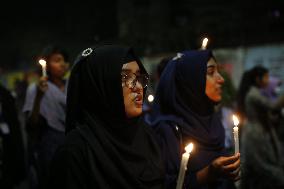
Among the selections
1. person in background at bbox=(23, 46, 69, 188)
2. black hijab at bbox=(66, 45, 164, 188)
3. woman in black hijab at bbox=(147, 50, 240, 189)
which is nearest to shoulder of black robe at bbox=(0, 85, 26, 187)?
person in background at bbox=(23, 46, 69, 188)

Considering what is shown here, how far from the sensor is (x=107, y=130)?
108 inches

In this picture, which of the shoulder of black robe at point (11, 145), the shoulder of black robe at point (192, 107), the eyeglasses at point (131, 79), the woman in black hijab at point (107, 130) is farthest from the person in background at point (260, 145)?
the eyeglasses at point (131, 79)

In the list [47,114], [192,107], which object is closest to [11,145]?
[47,114]

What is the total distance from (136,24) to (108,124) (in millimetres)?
23269

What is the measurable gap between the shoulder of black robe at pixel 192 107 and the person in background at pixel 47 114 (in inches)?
53.2

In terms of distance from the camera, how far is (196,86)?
3754mm

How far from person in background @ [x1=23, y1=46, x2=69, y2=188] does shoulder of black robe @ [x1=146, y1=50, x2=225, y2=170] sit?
1352 millimetres

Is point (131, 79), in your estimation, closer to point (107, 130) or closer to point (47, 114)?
point (107, 130)

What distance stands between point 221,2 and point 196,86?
20.1 m

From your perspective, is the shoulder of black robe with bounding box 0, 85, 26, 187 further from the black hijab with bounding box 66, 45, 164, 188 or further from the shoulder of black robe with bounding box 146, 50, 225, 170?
the black hijab with bounding box 66, 45, 164, 188

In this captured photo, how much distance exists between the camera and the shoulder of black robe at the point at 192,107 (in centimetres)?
361

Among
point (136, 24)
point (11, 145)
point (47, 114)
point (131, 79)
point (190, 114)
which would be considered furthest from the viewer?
point (136, 24)

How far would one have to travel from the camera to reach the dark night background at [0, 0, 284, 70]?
797 inches

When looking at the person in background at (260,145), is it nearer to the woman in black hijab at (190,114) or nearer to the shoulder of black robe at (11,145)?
the woman in black hijab at (190,114)
